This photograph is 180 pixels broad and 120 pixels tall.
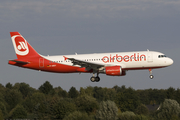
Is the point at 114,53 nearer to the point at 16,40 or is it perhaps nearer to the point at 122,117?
the point at 16,40

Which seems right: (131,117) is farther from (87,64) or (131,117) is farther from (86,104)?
(87,64)

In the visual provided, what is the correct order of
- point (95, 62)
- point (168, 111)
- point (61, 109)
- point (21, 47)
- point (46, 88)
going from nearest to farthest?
point (95, 62) < point (21, 47) < point (168, 111) < point (61, 109) < point (46, 88)

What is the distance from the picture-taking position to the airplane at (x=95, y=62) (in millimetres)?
58500

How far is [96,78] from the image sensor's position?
62.5 metres

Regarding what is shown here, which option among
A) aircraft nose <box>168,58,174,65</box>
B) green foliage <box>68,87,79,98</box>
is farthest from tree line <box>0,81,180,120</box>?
aircraft nose <box>168,58,174,65</box>

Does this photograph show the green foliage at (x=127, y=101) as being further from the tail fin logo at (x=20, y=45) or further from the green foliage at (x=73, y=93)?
the tail fin logo at (x=20, y=45)

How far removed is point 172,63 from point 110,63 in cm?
1102

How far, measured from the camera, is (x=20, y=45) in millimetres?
66312

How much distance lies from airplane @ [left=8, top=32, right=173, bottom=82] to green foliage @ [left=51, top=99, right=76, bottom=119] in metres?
48.6

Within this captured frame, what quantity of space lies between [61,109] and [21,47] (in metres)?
49.1

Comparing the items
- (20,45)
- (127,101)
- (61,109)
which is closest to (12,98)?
(61,109)

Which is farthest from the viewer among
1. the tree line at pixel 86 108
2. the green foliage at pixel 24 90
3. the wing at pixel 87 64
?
the green foliage at pixel 24 90

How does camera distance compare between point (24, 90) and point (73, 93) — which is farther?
point (24, 90)

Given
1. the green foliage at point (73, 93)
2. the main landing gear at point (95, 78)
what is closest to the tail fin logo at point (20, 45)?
the main landing gear at point (95, 78)
